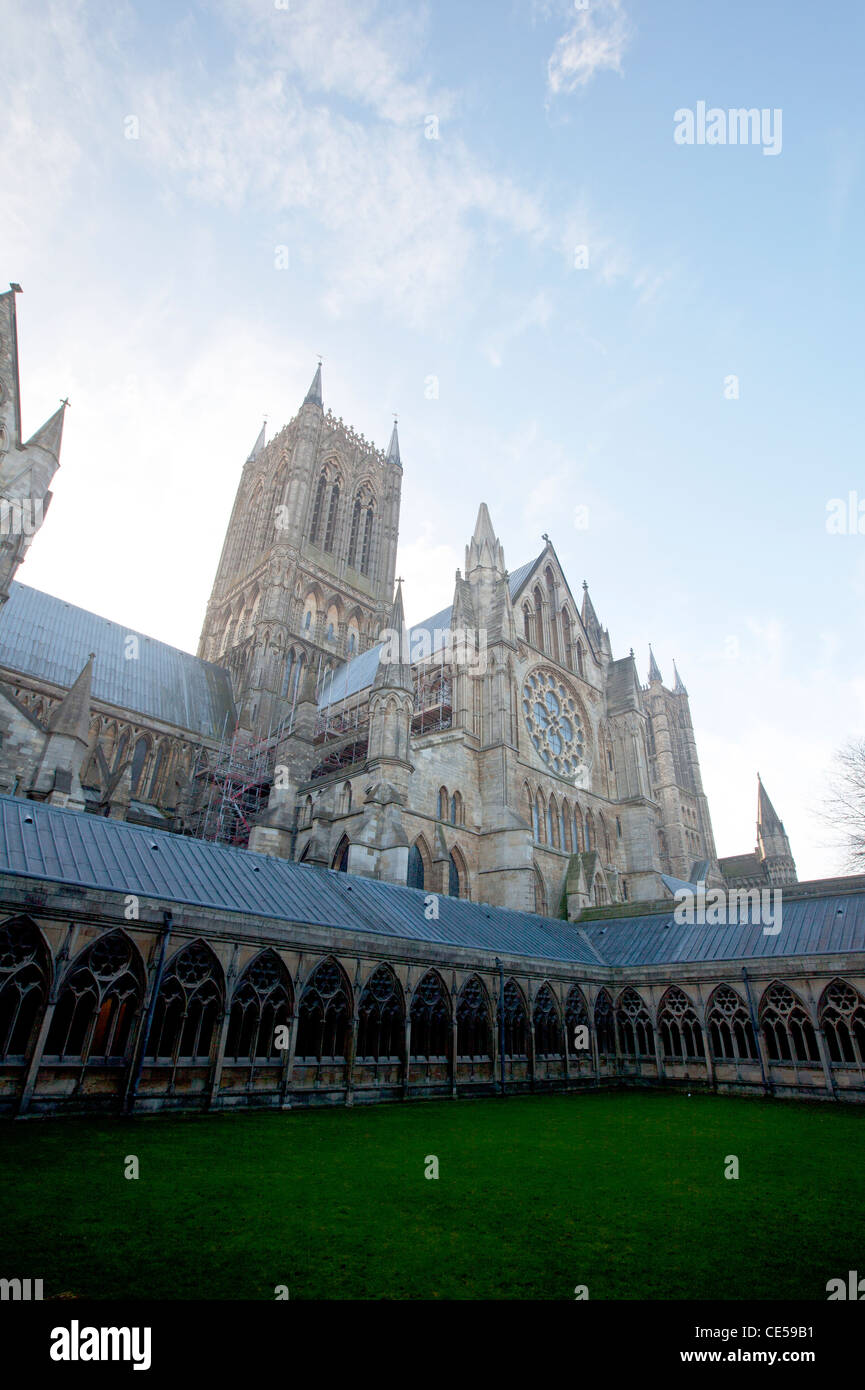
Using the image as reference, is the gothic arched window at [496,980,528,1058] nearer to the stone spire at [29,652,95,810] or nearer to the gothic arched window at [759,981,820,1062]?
the gothic arched window at [759,981,820,1062]

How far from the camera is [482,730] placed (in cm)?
2945

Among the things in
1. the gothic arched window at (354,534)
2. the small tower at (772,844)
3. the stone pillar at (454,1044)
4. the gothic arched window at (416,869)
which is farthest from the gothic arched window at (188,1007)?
the small tower at (772,844)

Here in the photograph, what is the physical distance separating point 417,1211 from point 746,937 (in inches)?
707

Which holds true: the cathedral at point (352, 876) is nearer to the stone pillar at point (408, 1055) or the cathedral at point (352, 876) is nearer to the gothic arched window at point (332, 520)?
the stone pillar at point (408, 1055)

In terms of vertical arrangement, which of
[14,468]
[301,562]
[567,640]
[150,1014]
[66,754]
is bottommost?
[150,1014]

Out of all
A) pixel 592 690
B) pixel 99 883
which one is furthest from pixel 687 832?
pixel 99 883

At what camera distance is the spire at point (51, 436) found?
26.6 metres

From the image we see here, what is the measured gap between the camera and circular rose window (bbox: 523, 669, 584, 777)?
32644 millimetres

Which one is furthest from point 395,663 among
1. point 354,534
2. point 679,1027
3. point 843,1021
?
point 354,534

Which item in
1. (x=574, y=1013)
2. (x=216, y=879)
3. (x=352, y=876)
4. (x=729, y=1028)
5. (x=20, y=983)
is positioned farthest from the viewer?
(x=574, y=1013)

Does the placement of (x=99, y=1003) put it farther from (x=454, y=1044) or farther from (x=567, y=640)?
(x=567, y=640)

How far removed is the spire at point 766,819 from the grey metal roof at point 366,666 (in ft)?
122

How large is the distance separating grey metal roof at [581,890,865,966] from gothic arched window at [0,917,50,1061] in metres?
17.6

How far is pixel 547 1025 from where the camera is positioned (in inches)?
787
